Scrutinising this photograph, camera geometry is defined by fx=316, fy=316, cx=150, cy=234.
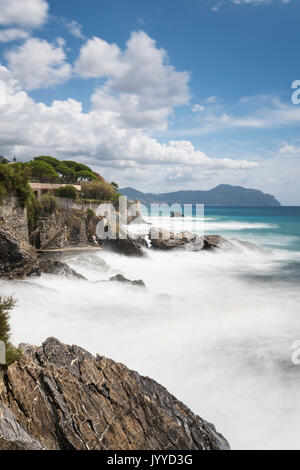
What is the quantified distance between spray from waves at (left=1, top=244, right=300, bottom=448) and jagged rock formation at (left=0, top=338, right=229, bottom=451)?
5.74ft

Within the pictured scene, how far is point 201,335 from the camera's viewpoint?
11633mm

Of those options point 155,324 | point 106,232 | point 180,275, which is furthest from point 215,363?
point 106,232

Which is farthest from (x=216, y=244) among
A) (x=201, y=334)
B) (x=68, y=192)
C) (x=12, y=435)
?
(x=12, y=435)

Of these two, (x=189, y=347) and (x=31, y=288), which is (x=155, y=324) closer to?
(x=189, y=347)

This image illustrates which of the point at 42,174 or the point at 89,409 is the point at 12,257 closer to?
the point at 89,409

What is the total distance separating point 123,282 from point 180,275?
653 centimetres

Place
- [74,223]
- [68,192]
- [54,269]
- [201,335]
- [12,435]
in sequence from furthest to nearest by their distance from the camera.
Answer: [68,192], [74,223], [54,269], [201,335], [12,435]

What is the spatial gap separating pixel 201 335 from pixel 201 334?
88 mm

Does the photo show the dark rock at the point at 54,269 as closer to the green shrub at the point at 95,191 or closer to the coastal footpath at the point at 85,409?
the coastal footpath at the point at 85,409

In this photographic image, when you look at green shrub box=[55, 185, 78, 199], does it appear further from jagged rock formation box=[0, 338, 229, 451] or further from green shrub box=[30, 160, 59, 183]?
jagged rock formation box=[0, 338, 229, 451]

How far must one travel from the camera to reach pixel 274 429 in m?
7.42

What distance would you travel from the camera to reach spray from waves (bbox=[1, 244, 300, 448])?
8016 mm
